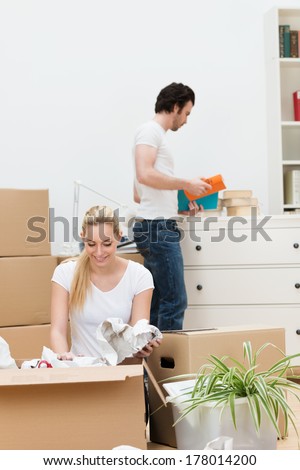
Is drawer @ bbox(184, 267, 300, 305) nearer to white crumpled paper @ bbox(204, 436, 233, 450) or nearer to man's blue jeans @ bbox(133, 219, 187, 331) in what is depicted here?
man's blue jeans @ bbox(133, 219, 187, 331)

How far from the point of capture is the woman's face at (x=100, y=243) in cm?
229

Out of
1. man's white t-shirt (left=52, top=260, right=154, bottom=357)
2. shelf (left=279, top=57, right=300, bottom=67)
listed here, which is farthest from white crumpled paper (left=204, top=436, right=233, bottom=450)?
shelf (left=279, top=57, right=300, bottom=67)

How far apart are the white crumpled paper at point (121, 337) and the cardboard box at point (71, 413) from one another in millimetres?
359

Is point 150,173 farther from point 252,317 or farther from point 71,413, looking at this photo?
point 71,413

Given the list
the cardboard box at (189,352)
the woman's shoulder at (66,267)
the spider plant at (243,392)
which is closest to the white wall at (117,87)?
the woman's shoulder at (66,267)

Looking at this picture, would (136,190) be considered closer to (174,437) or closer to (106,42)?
(106,42)

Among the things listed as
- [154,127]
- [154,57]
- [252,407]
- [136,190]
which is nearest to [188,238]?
[136,190]

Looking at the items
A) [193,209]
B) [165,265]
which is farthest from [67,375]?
[193,209]

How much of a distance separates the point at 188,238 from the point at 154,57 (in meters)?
1.05

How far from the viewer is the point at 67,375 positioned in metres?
1.62

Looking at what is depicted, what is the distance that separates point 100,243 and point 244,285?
1575 mm

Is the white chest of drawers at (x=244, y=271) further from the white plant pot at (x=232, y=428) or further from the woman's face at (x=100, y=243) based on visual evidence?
the white plant pot at (x=232, y=428)

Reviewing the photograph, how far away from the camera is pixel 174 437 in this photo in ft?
7.02
